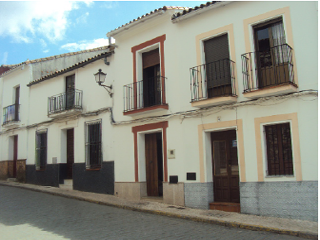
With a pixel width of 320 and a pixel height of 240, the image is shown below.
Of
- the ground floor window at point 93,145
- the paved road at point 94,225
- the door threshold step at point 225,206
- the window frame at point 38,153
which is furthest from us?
the window frame at point 38,153

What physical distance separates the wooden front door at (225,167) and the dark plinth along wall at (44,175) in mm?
7435

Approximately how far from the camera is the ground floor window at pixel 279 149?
24.0 ft

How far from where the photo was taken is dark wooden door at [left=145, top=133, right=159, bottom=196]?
10234mm

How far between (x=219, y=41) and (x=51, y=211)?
656cm

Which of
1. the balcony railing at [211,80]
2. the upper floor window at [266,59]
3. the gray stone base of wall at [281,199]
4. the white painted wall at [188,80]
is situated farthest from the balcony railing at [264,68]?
the gray stone base of wall at [281,199]

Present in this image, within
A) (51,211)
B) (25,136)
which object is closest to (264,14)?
(51,211)

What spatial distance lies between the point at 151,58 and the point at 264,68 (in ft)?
13.0

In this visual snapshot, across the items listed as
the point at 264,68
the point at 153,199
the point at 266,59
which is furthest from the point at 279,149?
the point at 153,199

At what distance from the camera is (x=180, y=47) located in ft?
30.8

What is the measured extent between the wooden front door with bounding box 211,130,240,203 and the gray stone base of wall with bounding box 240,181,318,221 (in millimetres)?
737

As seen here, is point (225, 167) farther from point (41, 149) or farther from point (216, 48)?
point (41, 149)

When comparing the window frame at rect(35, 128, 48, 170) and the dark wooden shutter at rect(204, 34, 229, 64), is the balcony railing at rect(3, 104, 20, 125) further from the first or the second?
the dark wooden shutter at rect(204, 34, 229, 64)

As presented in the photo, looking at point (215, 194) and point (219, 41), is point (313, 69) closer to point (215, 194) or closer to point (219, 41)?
point (219, 41)

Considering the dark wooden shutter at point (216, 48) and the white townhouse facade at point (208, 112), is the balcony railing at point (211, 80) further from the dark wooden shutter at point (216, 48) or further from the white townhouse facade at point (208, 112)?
the dark wooden shutter at point (216, 48)
